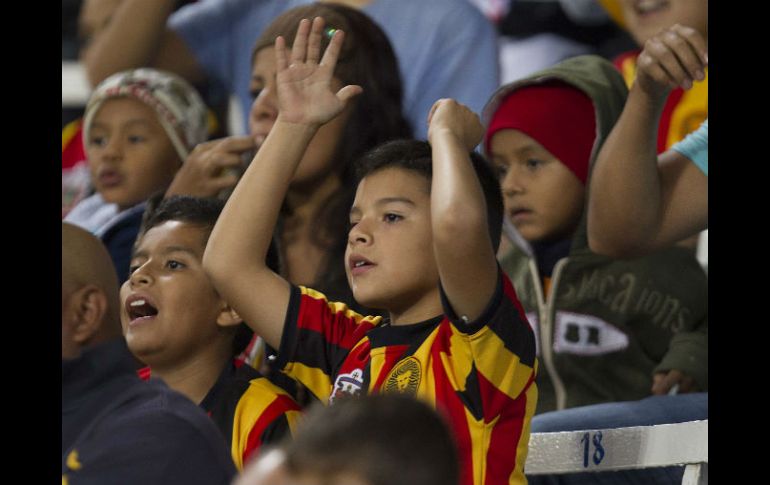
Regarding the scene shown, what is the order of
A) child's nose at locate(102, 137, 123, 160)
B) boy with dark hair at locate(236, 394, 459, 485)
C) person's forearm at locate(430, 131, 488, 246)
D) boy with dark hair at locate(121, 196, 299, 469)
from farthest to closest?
1. child's nose at locate(102, 137, 123, 160)
2. boy with dark hair at locate(121, 196, 299, 469)
3. person's forearm at locate(430, 131, 488, 246)
4. boy with dark hair at locate(236, 394, 459, 485)

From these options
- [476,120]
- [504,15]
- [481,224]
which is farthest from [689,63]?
[504,15]

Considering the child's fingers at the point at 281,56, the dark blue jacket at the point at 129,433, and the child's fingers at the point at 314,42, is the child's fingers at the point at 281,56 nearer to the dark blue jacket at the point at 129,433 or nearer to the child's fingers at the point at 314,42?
the child's fingers at the point at 314,42

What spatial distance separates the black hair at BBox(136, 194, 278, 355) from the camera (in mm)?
1727

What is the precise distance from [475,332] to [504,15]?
1.74 meters

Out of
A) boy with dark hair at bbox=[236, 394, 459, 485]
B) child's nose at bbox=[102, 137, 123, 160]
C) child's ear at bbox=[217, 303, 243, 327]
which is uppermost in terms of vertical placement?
boy with dark hair at bbox=[236, 394, 459, 485]

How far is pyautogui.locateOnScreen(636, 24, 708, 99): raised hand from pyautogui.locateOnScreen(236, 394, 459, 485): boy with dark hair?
93 cm

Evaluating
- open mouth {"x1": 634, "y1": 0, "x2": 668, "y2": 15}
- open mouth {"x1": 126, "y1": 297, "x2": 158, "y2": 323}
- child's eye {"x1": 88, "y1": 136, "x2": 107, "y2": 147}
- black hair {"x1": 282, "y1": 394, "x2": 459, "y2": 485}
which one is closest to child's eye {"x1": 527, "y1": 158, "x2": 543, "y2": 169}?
open mouth {"x1": 634, "y1": 0, "x2": 668, "y2": 15}

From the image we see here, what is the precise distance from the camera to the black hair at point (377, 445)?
0.78 metres

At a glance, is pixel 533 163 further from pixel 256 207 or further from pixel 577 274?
pixel 256 207

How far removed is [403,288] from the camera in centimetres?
148

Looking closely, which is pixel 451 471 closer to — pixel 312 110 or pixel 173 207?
pixel 312 110

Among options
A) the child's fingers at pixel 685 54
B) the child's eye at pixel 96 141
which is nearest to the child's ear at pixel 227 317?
the child's fingers at pixel 685 54

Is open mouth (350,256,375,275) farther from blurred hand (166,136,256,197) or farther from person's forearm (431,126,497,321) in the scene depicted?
blurred hand (166,136,256,197)

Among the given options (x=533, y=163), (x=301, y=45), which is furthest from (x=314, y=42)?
(x=533, y=163)
